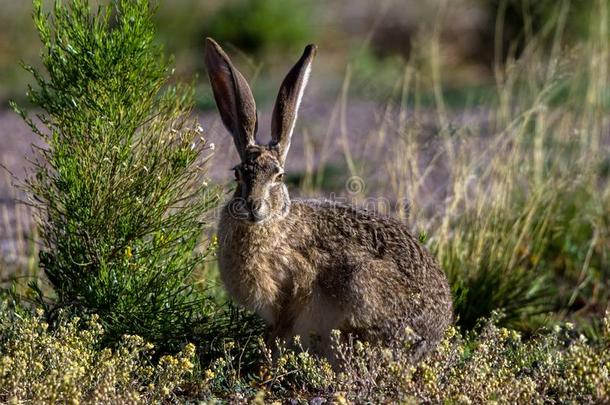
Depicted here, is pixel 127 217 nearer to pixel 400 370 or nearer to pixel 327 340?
pixel 327 340

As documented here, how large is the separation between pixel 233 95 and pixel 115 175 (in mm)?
806

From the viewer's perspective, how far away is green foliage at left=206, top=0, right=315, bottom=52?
15.5 meters

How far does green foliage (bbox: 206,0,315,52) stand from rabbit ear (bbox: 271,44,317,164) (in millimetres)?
10062

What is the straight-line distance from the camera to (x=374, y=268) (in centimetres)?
546

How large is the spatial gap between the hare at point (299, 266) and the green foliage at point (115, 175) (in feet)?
0.87

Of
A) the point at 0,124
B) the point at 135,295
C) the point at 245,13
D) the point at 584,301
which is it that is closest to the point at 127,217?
the point at 135,295

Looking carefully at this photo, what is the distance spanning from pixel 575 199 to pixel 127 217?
4152 mm

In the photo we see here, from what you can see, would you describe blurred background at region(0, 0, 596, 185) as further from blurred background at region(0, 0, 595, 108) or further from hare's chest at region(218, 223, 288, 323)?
hare's chest at region(218, 223, 288, 323)

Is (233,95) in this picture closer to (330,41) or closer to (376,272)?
(376,272)

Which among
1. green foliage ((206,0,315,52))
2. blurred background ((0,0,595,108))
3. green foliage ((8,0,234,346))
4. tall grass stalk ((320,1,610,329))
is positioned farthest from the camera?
green foliage ((206,0,315,52))

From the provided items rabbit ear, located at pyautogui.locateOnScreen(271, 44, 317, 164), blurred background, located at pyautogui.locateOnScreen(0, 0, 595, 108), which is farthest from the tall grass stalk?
blurred background, located at pyautogui.locateOnScreen(0, 0, 595, 108)

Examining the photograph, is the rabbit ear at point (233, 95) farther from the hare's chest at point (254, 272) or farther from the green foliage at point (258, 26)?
the green foliage at point (258, 26)

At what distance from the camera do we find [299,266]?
18.0 ft

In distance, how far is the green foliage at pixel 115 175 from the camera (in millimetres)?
5113
